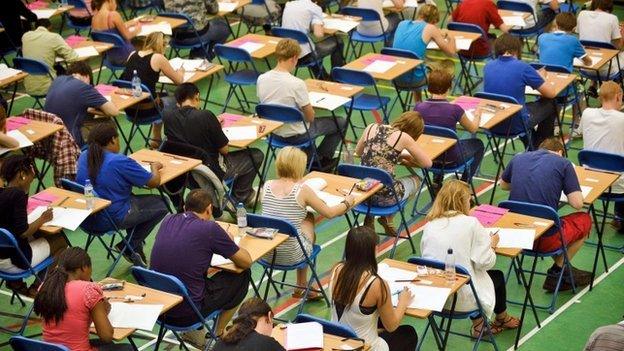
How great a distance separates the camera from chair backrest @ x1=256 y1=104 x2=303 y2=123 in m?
12.3

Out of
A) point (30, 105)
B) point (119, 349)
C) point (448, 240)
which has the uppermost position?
point (448, 240)

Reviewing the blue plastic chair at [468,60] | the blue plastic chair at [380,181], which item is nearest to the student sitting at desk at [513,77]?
the blue plastic chair at [468,60]

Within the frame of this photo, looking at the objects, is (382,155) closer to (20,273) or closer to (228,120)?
(228,120)

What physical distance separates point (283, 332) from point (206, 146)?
3.73 meters

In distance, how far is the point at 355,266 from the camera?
8.46 meters

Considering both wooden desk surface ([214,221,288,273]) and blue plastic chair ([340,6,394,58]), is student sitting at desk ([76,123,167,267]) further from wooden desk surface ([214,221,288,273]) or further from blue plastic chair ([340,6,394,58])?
blue plastic chair ([340,6,394,58])

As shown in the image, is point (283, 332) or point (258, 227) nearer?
point (283, 332)

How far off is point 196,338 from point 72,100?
3794 mm

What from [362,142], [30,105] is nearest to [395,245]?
[362,142]

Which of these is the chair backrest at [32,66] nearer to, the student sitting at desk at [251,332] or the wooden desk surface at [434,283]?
the wooden desk surface at [434,283]

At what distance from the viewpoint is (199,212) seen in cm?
938

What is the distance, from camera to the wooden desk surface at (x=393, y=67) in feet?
44.4

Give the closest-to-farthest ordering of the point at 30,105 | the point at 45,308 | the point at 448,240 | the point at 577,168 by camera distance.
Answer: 1. the point at 45,308
2. the point at 448,240
3. the point at 577,168
4. the point at 30,105

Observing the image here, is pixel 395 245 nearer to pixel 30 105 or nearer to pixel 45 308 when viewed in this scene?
pixel 45 308
